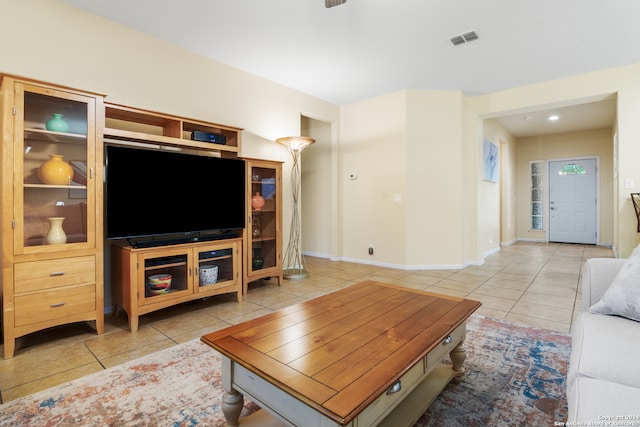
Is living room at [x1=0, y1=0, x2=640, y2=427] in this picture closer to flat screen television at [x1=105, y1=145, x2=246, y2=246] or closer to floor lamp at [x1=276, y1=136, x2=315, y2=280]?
floor lamp at [x1=276, y1=136, x2=315, y2=280]

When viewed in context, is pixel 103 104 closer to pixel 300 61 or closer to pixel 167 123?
pixel 167 123

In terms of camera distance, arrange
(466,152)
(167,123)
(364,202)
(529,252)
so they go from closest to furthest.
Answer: (167,123), (466,152), (364,202), (529,252)

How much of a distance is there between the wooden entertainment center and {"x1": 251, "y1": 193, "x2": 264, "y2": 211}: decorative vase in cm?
75

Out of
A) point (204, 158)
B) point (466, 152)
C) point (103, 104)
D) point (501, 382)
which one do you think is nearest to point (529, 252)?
point (466, 152)

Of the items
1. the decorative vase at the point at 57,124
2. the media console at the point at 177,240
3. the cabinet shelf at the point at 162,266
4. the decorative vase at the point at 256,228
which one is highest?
the decorative vase at the point at 57,124

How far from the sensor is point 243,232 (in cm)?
345

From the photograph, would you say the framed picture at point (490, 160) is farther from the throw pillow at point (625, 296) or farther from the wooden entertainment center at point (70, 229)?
the wooden entertainment center at point (70, 229)

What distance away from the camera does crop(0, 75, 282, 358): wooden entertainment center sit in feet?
6.68

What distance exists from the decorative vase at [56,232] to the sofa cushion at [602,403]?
2922 millimetres

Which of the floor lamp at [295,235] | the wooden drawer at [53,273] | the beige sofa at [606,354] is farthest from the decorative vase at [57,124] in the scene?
the beige sofa at [606,354]

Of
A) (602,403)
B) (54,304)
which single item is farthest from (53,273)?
(602,403)

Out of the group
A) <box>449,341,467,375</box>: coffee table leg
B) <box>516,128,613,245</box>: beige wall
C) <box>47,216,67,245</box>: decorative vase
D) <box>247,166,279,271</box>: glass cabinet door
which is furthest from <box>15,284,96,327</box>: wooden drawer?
<box>516,128,613,245</box>: beige wall

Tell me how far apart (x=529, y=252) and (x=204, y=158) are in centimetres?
625

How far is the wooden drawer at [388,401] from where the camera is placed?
1.00 m
